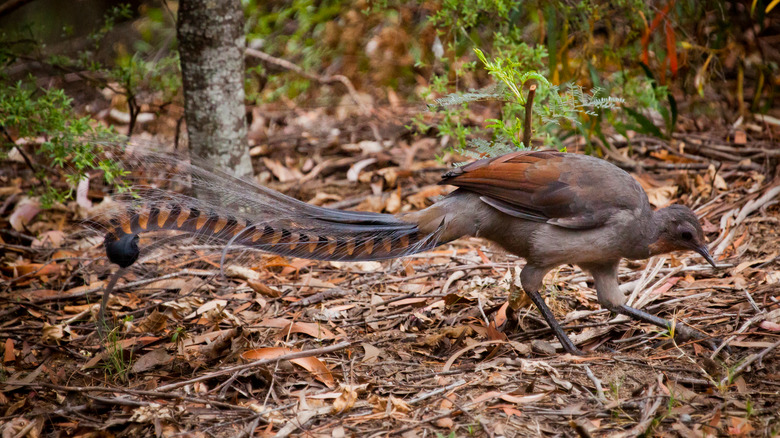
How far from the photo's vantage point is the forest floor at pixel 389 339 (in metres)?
2.71

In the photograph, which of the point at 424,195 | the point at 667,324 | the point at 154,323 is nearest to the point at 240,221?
the point at 154,323

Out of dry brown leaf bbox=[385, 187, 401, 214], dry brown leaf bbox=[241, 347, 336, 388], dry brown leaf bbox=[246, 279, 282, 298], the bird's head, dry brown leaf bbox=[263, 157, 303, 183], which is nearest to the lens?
dry brown leaf bbox=[241, 347, 336, 388]

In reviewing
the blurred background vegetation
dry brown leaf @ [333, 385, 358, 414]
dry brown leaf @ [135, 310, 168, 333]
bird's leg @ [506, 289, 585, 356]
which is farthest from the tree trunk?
bird's leg @ [506, 289, 585, 356]

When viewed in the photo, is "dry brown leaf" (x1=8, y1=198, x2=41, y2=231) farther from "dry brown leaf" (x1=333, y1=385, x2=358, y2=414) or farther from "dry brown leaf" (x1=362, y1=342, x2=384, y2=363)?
"dry brown leaf" (x1=333, y1=385, x2=358, y2=414)

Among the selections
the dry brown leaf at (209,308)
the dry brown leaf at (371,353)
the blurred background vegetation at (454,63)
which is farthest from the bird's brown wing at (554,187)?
the dry brown leaf at (209,308)

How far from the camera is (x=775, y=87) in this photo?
5930 mm

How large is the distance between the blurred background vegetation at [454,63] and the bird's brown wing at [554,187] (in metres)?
0.19

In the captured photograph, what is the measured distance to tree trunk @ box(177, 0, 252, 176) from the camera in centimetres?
425

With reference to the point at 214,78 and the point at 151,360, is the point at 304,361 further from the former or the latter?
the point at 214,78

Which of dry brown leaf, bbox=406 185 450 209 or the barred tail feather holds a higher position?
the barred tail feather

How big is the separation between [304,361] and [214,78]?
212 cm

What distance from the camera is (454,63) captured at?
4.93m

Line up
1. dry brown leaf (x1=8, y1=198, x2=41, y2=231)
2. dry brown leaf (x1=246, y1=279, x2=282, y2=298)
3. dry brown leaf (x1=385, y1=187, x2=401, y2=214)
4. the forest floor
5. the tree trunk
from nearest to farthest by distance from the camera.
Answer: the forest floor, dry brown leaf (x1=246, y1=279, x2=282, y2=298), the tree trunk, dry brown leaf (x1=8, y1=198, x2=41, y2=231), dry brown leaf (x1=385, y1=187, x2=401, y2=214)

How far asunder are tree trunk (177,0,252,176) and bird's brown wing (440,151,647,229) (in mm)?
1755
